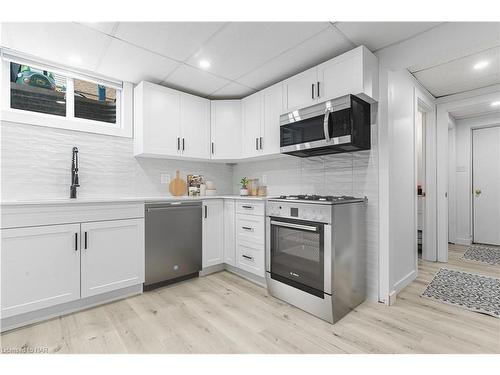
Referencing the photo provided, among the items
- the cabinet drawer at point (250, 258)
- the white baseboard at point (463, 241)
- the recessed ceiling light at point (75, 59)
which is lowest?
the white baseboard at point (463, 241)

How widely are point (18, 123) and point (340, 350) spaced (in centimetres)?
324

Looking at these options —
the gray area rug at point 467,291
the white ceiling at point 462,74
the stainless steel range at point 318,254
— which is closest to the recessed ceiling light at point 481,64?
the white ceiling at point 462,74

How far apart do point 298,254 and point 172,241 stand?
52.5 inches

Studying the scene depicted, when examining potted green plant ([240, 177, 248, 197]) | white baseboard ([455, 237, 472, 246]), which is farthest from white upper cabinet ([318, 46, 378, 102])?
A: white baseboard ([455, 237, 472, 246])

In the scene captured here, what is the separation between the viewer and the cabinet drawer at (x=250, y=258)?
2.64 metres

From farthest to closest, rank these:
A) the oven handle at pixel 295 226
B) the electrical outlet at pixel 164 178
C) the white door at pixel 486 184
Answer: the white door at pixel 486 184
the electrical outlet at pixel 164 178
the oven handle at pixel 295 226

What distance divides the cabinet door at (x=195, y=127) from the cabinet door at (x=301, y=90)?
1.14 meters

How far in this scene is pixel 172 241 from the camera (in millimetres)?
2645

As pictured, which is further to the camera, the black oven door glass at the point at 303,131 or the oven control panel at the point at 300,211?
the black oven door glass at the point at 303,131

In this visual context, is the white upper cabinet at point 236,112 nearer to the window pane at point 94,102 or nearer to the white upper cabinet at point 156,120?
the white upper cabinet at point 156,120

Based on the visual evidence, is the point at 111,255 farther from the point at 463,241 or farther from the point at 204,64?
the point at 463,241

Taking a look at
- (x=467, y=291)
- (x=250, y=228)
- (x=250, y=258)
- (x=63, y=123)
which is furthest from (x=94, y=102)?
(x=467, y=291)

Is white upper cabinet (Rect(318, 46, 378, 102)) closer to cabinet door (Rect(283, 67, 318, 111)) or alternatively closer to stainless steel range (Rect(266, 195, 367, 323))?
cabinet door (Rect(283, 67, 318, 111))
